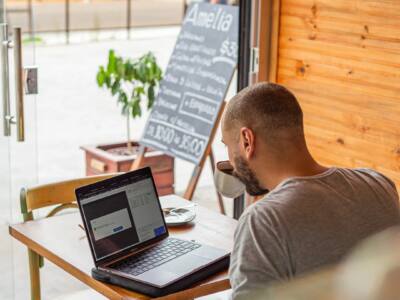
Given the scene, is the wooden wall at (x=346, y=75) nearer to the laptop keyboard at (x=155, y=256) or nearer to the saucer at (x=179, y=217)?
the saucer at (x=179, y=217)

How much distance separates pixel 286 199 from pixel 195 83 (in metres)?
3.09

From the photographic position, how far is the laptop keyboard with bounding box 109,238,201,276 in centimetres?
237

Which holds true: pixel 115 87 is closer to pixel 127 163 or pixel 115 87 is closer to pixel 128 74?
pixel 128 74

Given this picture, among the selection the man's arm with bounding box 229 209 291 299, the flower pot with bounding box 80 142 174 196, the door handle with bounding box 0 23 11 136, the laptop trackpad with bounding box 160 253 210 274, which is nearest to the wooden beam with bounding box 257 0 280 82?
the door handle with bounding box 0 23 11 136

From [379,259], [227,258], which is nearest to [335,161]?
[227,258]

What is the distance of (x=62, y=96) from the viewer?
28.9 feet

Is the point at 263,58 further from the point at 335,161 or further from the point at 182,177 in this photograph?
the point at 182,177

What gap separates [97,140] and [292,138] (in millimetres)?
5040

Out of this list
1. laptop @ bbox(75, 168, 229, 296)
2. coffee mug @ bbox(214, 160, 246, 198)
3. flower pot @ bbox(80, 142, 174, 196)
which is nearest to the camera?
laptop @ bbox(75, 168, 229, 296)

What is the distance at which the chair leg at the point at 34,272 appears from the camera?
2906 millimetres

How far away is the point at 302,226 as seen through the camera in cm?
194

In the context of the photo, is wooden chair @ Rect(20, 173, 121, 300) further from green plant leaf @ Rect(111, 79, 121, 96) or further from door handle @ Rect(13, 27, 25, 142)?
green plant leaf @ Rect(111, 79, 121, 96)

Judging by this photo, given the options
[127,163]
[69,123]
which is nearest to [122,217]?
[127,163]

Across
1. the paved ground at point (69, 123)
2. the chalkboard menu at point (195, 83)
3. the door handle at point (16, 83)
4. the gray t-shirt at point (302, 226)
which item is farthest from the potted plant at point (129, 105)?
the gray t-shirt at point (302, 226)
